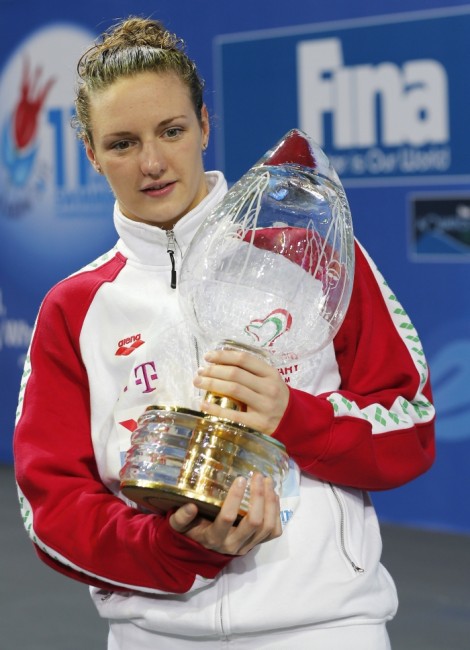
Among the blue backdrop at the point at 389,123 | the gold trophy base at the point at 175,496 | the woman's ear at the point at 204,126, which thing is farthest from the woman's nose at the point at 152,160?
the blue backdrop at the point at 389,123

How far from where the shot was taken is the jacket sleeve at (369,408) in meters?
1.30

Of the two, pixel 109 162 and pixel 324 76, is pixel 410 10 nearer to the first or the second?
pixel 324 76

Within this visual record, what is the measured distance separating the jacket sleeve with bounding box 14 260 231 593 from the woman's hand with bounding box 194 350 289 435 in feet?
0.60

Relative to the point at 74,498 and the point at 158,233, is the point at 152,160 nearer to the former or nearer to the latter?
the point at 158,233

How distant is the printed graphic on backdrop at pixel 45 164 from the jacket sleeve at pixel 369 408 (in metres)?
3.80

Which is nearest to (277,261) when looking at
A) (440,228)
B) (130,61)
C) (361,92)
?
(130,61)

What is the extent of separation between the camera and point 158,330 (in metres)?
1.42

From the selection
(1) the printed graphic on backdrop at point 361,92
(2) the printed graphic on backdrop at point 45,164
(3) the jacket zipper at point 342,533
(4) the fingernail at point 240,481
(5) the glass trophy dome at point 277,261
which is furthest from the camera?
(2) the printed graphic on backdrop at point 45,164

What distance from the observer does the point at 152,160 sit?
4.43 ft

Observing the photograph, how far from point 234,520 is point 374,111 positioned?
3.22 meters

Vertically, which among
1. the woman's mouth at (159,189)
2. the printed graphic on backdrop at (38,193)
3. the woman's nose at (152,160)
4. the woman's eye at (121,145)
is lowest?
the printed graphic on backdrop at (38,193)

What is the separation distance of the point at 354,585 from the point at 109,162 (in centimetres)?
58

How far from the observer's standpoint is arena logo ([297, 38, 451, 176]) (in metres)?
4.04

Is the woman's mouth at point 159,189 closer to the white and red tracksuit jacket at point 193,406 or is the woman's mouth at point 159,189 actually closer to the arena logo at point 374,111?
the white and red tracksuit jacket at point 193,406
